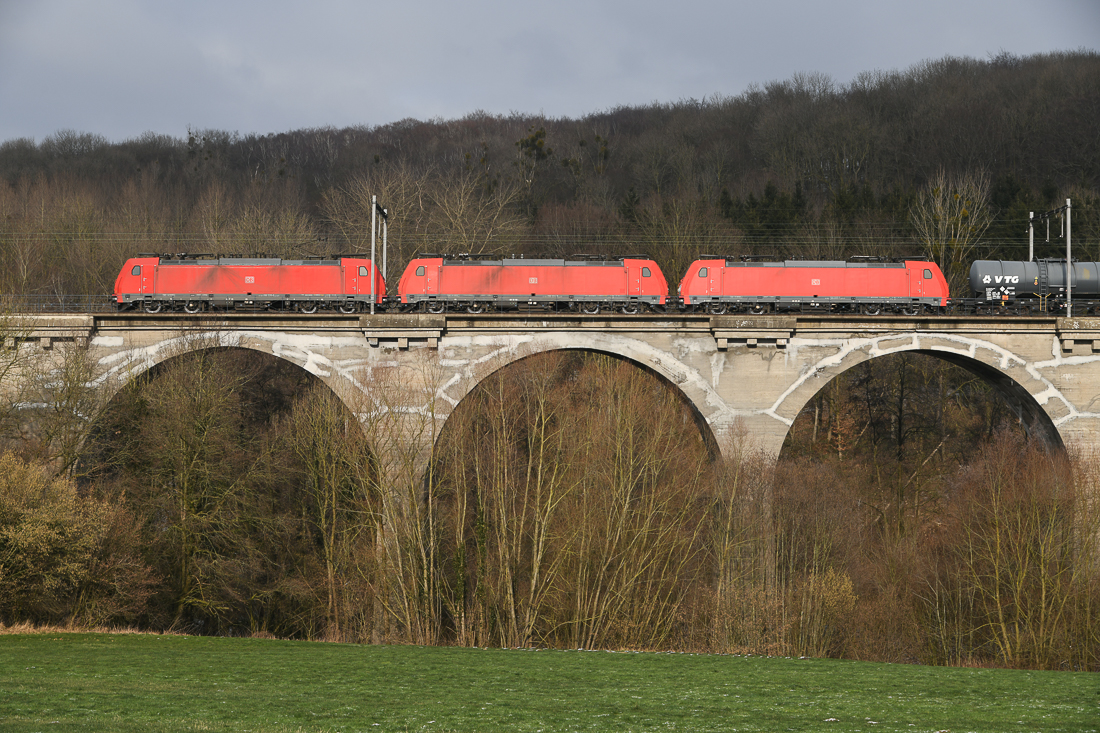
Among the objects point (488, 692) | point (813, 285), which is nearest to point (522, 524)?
point (488, 692)

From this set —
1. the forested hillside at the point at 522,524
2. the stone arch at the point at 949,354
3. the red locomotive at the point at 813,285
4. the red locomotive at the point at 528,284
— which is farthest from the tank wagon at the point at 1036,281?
the red locomotive at the point at 528,284

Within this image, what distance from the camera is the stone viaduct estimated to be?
3481 centimetres

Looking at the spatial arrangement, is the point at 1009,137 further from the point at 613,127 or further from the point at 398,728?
the point at 398,728

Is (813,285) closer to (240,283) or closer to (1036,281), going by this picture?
(1036,281)

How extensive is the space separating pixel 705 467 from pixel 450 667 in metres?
16.2

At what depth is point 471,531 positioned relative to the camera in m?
36.9

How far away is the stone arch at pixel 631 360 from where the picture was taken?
35.0 meters

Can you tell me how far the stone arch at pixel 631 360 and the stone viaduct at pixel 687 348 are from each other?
0.12 feet

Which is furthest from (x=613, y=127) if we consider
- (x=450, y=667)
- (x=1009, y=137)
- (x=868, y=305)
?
(x=450, y=667)

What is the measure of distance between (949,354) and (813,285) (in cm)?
566

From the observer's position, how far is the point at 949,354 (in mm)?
35719

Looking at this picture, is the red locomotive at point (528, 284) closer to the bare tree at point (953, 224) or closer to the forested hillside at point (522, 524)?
the forested hillside at point (522, 524)

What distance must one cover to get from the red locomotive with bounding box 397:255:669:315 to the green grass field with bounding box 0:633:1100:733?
1590 centimetres

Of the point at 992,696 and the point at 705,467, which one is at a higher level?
the point at 705,467
